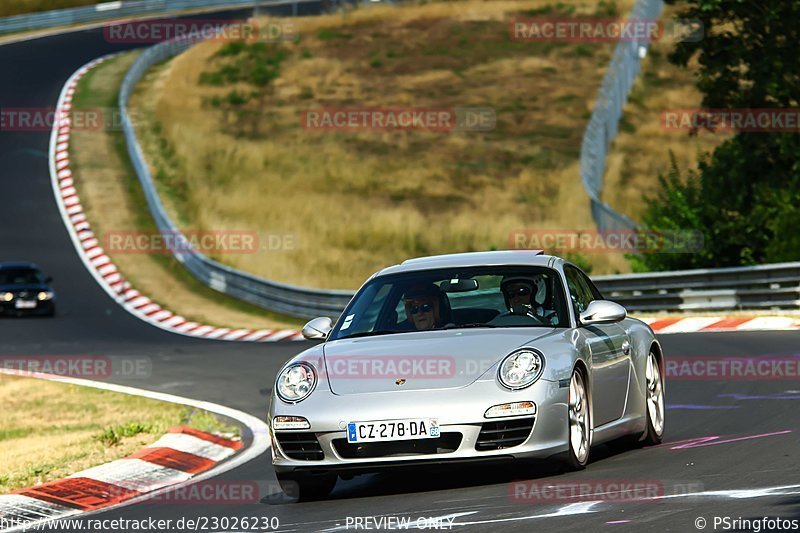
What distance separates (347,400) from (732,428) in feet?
Answer: 11.6

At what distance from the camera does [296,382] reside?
918 cm

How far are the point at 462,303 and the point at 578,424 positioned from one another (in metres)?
1.32

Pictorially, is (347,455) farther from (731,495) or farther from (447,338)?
(731,495)

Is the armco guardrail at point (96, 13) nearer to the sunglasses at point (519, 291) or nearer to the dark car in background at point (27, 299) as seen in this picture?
the dark car in background at point (27, 299)

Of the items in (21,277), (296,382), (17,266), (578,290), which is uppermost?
(578,290)

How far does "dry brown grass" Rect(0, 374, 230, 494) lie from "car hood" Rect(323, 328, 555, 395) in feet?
9.07

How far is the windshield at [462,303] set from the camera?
32.0ft

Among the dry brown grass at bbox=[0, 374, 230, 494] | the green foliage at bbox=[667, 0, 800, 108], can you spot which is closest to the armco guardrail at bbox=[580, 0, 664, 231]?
the green foliage at bbox=[667, 0, 800, 108]

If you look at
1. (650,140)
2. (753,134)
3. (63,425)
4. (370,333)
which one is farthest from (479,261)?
(650,140)

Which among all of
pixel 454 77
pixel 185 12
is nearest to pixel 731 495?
pixel 454 77

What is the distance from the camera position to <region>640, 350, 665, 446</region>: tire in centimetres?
1063

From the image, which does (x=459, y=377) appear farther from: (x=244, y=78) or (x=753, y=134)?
(x=244, y=78)

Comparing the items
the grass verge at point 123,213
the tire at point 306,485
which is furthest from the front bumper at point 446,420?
the grass verge at point 123,213

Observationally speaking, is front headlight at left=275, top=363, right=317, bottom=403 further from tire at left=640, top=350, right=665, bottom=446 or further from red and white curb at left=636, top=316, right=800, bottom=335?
red and white curb at left=636, top=316, right=800, bottom=335
